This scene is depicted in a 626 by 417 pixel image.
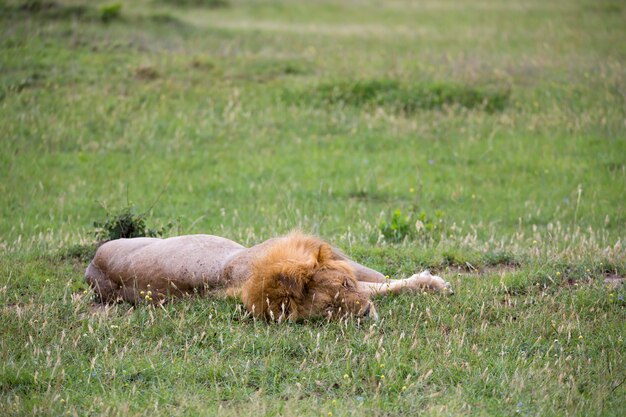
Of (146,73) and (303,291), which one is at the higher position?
(146,73)

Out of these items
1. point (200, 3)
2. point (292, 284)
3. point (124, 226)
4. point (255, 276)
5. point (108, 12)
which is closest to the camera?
point (292, 284)

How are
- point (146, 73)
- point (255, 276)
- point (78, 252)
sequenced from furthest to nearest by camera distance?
point (146, 73) < point (78, 252) < point (255, 276)

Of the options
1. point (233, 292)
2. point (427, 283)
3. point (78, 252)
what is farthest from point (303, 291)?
point (78, 252)

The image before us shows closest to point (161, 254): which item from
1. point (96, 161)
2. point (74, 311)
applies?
point (74, 311)

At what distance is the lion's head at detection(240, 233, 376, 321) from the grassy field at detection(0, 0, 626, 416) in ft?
0.43

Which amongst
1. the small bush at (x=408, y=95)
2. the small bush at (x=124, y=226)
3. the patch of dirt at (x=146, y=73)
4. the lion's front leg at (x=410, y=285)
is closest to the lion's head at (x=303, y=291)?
the lion's front leg at (x=410, y=285)

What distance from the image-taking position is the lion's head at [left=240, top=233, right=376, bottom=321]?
19.0 ft

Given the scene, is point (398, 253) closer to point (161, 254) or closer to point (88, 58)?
point (161, 254)

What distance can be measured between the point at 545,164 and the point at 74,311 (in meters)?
8.40

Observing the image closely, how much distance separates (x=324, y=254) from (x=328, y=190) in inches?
216

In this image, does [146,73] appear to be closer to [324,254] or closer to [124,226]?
[124,226]

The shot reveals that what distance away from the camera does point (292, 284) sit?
5.79 m

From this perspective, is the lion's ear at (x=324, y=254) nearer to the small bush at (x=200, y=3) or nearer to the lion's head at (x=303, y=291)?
the lion's head at (x=303, y=291)

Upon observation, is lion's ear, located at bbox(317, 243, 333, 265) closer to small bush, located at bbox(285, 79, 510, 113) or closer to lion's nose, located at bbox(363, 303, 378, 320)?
lion's nose, located at bbox(363, 303, 378, 320)
